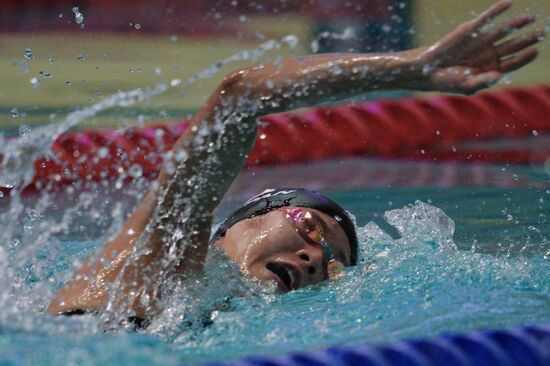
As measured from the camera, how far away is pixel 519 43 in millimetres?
1326

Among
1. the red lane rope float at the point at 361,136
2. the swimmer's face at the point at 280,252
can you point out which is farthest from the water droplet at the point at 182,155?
the red lane rope float at the point at 361,136

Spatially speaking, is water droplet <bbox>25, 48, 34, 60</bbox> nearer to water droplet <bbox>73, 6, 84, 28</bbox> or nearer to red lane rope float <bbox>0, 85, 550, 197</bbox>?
water droplet <bbox>73, 6, 84, 28</bbox>

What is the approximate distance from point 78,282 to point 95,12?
3.03 m

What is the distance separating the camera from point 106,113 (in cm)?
392

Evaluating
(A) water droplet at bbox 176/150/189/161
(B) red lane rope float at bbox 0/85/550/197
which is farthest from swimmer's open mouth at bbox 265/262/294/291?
(B) red lane rope float at bbox 0/85/550/197

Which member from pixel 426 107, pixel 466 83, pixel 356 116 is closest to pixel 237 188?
pixel 356 116

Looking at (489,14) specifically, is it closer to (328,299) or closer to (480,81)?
(480,81)

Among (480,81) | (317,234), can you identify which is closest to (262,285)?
(317,234)

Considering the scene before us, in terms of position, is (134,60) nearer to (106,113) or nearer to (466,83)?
(106,113)

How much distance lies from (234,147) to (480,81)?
0.43 meters

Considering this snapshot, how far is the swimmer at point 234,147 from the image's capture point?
1.34 metres

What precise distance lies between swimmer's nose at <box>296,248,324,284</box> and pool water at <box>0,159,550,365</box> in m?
0.03

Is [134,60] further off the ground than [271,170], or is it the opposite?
[134,60]

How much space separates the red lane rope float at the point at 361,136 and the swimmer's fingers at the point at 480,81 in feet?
6.77
